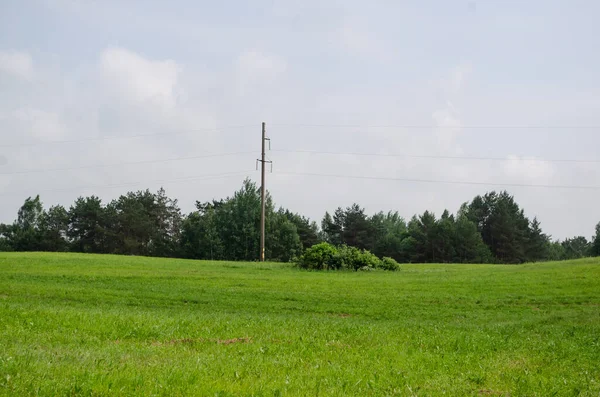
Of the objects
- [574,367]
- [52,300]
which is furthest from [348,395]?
[52,300]

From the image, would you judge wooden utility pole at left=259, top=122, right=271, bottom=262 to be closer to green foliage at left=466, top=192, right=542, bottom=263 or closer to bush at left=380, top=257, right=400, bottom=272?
bush at left=380, top=257, right=400, bottom=272

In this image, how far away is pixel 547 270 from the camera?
120 feet

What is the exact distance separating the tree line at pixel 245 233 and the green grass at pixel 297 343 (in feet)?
202

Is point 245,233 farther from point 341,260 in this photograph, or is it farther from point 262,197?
point 341,260

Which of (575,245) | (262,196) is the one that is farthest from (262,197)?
(575,245)

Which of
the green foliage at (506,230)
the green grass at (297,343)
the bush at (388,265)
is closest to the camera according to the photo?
the green grass at (297,343)

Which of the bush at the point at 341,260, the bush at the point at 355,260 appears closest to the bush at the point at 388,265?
the bush at the point at 341,260

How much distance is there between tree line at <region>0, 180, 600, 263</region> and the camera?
8925 cm

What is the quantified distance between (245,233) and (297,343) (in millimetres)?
75164

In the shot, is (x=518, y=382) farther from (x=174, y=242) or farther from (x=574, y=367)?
(x=174, y=242)

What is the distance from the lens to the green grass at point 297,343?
8.05m

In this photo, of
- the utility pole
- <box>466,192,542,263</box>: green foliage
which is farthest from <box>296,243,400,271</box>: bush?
<box>466,192,542,263</box>: green foliage

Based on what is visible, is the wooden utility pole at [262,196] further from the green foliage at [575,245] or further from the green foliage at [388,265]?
the green foliage at [575,245]

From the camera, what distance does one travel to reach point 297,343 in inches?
476
